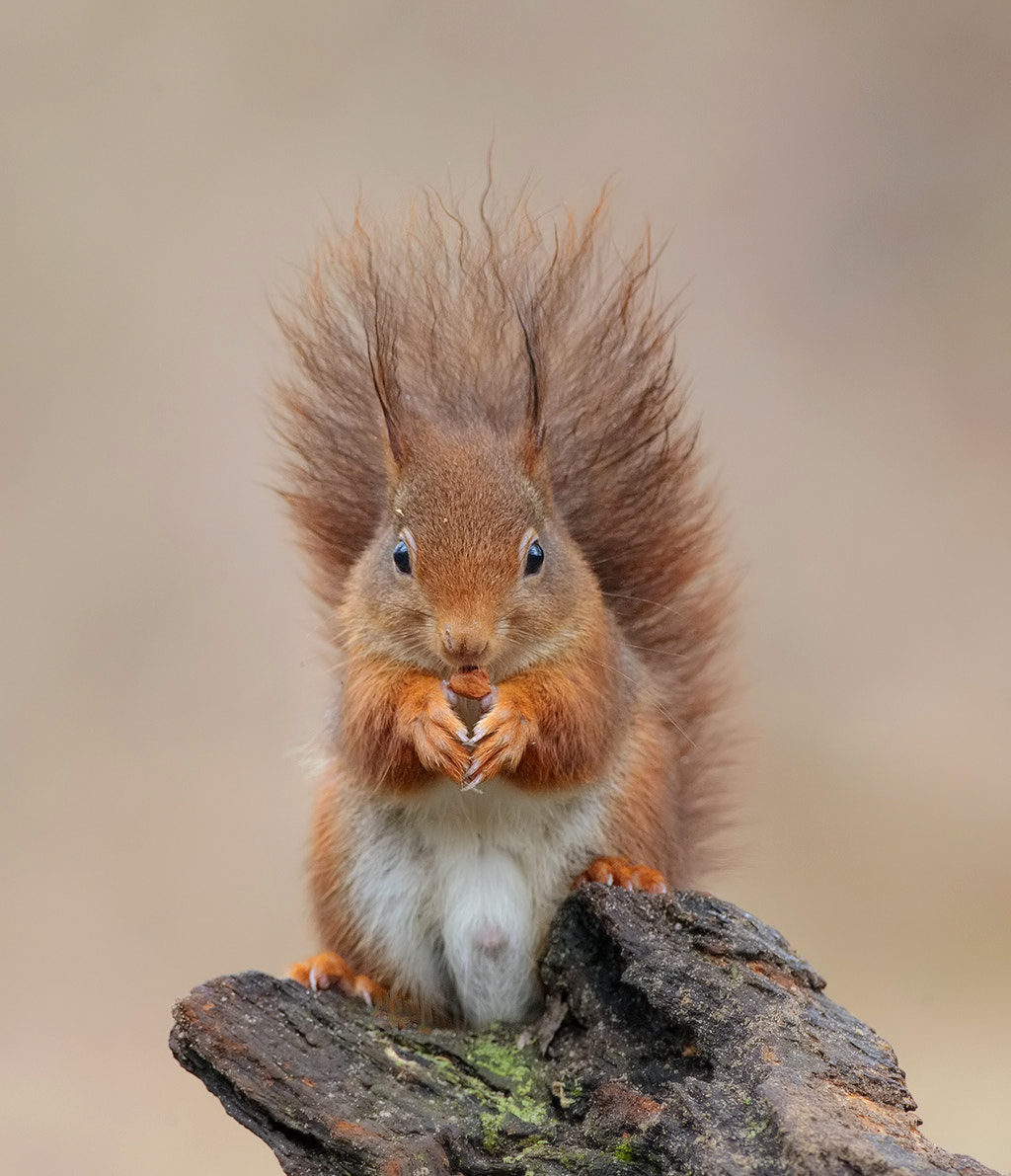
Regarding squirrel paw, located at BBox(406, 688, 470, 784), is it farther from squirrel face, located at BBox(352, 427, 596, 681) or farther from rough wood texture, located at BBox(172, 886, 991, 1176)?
rough wood texture, located at BBox(172, 886, 991, 1176)

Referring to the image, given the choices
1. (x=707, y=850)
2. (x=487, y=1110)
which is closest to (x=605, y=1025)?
(x=487, y=1110)

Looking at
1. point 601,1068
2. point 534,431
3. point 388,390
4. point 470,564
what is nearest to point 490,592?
point 470,564

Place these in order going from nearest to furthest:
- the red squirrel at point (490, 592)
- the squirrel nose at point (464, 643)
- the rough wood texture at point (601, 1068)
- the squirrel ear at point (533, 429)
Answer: the rough wood texture at point (601, 1068) → the squirrel nose at point (464, 643) → the red squirrel at point (490, 592) → the squirrel ear at point (533, 429)

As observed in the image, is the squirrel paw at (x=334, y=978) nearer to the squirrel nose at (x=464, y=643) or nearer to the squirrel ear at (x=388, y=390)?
the squirrel nose at (x=464, y=643)

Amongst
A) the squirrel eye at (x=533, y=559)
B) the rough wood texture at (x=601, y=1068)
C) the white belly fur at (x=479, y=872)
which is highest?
the squirrel eye at (x=533, y=559)

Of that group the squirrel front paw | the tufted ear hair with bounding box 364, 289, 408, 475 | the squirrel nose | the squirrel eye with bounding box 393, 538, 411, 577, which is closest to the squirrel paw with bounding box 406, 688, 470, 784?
the squirrel front paw

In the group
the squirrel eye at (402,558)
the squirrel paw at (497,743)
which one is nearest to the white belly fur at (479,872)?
the squirrel paw at (497,743)

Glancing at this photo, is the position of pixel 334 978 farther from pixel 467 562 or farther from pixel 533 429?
pixel 533 429

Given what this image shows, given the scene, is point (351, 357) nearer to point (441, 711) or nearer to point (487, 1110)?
point (441, 711)
